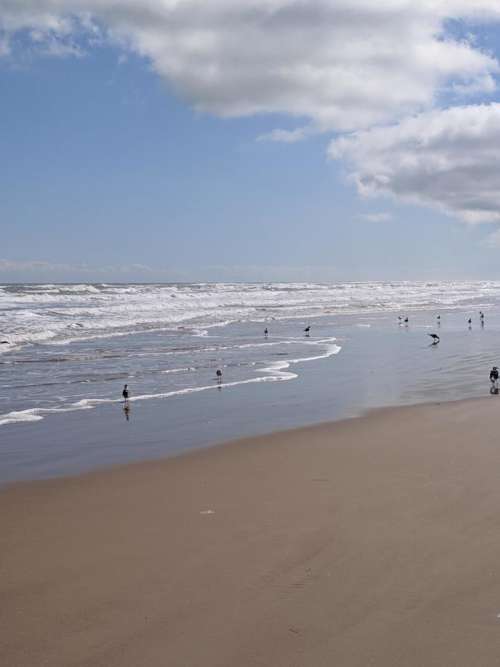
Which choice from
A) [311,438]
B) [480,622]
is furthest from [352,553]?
[311,438]

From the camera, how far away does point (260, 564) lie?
5887mm

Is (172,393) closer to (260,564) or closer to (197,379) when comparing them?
(197,379)

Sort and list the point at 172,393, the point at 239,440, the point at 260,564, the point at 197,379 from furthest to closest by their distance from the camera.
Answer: the point at 197,379 < the point at 172,393 < the point at 239,440 < the point at 260,564

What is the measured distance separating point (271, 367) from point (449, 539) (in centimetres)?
1433

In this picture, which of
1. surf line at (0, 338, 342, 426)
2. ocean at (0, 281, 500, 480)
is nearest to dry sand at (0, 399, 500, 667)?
ocean at (0, 281, 500, 480)

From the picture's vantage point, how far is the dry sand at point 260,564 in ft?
15.2

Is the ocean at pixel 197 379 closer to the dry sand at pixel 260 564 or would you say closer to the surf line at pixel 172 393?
the surf line at pixel 172 393

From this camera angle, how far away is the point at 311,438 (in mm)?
10883

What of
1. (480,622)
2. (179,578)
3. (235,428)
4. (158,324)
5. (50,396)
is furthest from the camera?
(158,324)

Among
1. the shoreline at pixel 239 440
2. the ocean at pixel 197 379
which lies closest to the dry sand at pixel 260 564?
the shoreline at pixel 239 440

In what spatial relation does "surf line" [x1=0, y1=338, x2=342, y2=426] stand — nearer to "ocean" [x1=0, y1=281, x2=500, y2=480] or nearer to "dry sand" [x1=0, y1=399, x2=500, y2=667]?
"ocean" [x1=0, y1=281, x2=500, y2=480]

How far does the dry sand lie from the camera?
4.63 m

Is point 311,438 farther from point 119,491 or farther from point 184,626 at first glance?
point 184,626

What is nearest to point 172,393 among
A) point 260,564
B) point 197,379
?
point 197,379
